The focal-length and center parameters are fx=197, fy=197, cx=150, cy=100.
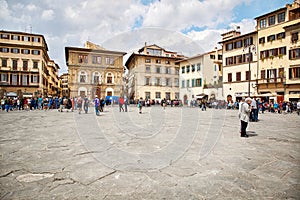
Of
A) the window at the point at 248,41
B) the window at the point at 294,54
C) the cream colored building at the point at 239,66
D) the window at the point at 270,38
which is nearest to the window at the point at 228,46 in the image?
the cream colored building at the point at 239,66

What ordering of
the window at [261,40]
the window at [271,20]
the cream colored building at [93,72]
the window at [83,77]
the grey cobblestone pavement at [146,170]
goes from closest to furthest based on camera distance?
1. the grey cobblestone pavement at [146,170]
2. the window at [271,20]
3. the window at [261,40]
4. the cream colored building at [93,72]
5. the window at [83,77]

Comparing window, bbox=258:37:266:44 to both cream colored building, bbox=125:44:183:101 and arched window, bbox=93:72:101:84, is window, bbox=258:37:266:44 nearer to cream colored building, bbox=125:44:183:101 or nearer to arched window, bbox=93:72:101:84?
cream colored building, bbox=125:44:183:101

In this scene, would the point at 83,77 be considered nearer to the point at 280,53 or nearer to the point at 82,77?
the point at 82,77

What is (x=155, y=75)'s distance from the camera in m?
50.2

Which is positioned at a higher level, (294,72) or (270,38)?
(270,38)

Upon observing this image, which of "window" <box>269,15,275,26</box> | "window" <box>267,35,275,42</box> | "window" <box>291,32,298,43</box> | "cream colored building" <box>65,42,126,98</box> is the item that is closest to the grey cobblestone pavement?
"window" <box>291,32,298,43</box>

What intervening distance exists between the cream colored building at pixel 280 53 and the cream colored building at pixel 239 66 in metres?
1.17

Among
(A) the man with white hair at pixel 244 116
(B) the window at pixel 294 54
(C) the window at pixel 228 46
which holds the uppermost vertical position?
(C) the window at pixel 228 46

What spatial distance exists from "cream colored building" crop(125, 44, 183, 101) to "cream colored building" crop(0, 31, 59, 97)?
22.6 m

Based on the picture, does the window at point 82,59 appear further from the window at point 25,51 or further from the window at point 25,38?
the window at point 25,38

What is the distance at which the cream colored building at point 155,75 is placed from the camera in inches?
1924

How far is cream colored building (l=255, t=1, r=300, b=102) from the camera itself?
87.7ft

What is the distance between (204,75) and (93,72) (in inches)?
1043

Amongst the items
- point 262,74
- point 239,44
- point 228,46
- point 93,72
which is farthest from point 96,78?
point 262,74
